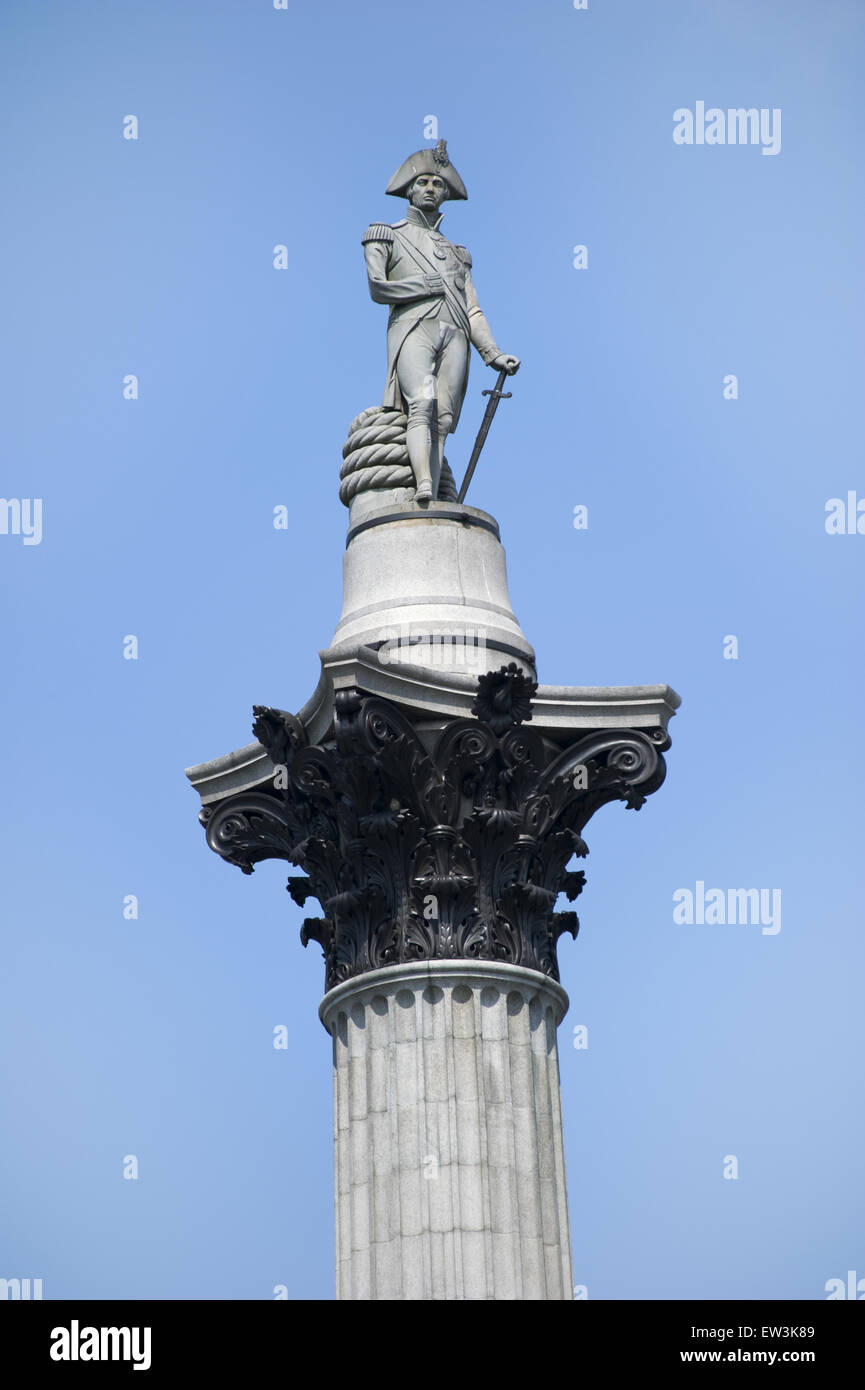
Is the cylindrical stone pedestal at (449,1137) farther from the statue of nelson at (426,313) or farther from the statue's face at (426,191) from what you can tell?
the statue's face at (426,191)

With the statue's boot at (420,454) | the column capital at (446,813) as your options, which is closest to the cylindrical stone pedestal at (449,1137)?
the column capital at (446,813)

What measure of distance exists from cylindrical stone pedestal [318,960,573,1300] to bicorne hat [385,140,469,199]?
37.4 ft

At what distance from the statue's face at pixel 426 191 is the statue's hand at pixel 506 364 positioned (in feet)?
8.45

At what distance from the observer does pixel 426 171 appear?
36.8 meters

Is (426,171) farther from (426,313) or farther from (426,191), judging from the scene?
(426,313)

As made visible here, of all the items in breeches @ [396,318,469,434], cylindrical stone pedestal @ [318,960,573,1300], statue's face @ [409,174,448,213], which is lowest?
cylindrical stone pedestal @ [318,960,573,1300]

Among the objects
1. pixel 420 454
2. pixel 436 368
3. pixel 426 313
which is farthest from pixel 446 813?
pixel 426 313

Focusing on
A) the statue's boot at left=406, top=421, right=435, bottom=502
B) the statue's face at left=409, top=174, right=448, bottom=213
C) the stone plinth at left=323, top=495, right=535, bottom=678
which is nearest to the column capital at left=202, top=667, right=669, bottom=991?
the stone plinth at left=323, top=495, right=535, bottom=678

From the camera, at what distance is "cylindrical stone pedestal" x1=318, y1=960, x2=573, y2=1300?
30.6 metres

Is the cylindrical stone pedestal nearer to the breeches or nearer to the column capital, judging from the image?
the column capital

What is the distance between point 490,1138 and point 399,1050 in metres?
1.53

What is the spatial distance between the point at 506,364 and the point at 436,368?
95 centimetres
